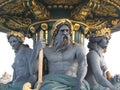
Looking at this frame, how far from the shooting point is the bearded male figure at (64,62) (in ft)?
47.0

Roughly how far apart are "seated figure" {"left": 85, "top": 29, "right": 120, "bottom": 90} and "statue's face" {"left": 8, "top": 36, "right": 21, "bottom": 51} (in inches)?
65.0

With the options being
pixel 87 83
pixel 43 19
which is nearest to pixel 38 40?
pixel 43 19

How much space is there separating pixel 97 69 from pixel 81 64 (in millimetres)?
667

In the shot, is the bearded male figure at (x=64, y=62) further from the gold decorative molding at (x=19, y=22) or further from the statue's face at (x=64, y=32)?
the gold decorative molding at (x=19, y=22)

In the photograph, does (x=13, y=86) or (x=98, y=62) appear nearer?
(x=13, y=86)

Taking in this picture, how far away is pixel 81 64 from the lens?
47.3 feet

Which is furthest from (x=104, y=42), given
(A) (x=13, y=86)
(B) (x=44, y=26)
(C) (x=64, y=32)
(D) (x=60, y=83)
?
(A) (x=13, y=86)

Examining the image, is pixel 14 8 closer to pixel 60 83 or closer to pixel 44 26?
pixel 44 26

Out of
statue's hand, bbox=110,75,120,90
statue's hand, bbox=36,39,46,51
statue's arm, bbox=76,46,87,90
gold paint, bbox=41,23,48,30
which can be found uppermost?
gold paint, bbox=41,23,48,30

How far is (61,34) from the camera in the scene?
569 inches

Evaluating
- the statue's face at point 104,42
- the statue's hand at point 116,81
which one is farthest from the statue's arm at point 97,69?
the statue's face at point 104,42

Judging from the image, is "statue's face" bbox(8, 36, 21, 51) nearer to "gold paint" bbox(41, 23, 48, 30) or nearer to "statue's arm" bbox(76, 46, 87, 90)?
"gold paint" bbox(41, 23, 48, 30)

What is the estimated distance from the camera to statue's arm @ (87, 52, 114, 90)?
48.1 ft

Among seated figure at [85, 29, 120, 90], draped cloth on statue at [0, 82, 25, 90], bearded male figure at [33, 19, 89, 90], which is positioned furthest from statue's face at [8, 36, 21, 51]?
seated figure at [85, 29, 120, 90]
